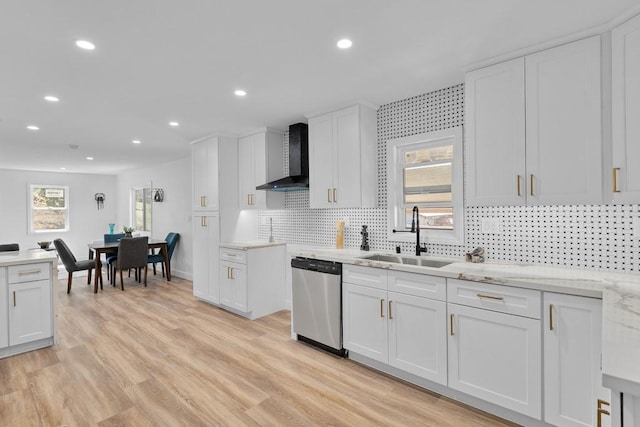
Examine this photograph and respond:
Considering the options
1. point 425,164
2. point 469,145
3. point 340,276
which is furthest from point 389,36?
point 340,276

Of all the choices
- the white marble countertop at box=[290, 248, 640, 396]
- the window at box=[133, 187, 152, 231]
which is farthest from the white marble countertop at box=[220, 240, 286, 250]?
the window at box=[133, 187, 152, 231]

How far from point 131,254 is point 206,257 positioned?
189cm

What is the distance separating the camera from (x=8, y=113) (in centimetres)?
358

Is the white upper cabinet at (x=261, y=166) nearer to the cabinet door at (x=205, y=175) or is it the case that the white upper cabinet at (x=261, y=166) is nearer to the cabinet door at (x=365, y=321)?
the cabinet door at (x=205, y=175)

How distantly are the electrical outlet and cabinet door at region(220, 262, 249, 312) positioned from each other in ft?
8.94

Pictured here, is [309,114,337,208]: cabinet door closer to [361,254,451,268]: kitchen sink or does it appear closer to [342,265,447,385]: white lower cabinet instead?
[361,254,451,268]: kitchen sink

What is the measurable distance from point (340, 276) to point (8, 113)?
402 cm

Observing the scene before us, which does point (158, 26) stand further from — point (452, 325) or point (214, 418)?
point (452, 325)

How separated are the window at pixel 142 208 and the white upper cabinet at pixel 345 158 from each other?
19.3 feet

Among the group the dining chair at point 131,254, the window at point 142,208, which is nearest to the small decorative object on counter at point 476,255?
the dining chair at point 131,254

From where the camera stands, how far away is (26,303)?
10.4 ft

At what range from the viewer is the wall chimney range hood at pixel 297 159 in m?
3.90

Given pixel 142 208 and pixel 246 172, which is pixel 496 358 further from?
pixel 142 208

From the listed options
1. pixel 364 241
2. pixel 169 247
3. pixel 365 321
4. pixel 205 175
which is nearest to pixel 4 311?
pixel 205 175
